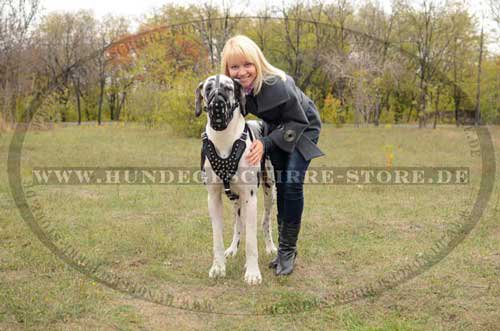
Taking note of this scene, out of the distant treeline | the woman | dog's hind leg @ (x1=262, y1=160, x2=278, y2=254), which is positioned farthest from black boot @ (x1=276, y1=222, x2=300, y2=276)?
the distant treeline

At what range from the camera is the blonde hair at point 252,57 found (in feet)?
12.7

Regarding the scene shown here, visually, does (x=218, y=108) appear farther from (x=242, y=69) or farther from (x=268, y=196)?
(x=268, y=196)

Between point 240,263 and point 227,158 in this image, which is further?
point 240,263

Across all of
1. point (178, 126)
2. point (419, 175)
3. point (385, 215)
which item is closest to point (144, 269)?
point (385, 215)

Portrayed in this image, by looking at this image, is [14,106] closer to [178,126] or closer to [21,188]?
[178,126]

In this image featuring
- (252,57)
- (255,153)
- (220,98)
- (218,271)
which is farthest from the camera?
(218,271)

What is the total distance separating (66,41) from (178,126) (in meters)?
9.28

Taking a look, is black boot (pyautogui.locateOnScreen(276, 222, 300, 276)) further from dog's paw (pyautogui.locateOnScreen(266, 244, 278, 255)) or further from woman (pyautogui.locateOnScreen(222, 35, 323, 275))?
dog's paw (pyautogui.locateOnScreen(266, 244, 278, 255))

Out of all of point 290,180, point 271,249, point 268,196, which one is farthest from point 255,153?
point 271,249

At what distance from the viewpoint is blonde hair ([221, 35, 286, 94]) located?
12.7 ft

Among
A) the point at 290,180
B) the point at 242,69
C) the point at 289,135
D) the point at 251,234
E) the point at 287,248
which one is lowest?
the point at 287,248

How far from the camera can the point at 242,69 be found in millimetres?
3936

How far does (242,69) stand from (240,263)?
2.01 meters

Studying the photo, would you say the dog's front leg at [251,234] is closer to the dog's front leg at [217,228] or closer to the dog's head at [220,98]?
the dog's front leg at [217,228]
